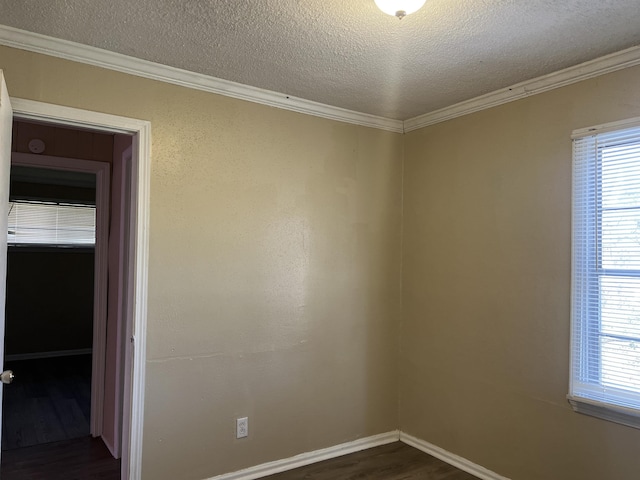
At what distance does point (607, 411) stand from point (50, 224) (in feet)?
21.4

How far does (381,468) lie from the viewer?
3.04 meters

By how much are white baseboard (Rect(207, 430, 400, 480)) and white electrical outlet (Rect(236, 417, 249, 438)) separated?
218mm

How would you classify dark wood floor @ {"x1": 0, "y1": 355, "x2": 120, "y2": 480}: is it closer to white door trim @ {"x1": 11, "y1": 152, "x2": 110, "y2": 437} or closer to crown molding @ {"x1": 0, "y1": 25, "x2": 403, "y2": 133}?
white door trim @ {"x1": 11, "y1": 152, "x2": 110, "y2": 437}

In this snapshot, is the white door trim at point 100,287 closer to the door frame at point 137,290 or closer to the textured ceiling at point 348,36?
the door frame at point 137,290

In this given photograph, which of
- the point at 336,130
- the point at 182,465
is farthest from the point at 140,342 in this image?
the point at 336,130

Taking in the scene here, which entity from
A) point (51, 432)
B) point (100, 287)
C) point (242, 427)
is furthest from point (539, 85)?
point (51, 432)

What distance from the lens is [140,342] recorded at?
2543 millimetres

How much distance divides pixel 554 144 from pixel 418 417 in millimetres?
2055

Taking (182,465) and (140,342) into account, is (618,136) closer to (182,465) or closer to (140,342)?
(140,342)

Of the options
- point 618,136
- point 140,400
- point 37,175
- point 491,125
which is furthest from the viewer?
point 37,175

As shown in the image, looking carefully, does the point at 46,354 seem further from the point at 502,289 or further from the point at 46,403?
the point at 502,289

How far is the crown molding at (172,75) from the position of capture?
7.28 feet

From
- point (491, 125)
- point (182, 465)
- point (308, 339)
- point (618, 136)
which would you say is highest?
point (491, 125)

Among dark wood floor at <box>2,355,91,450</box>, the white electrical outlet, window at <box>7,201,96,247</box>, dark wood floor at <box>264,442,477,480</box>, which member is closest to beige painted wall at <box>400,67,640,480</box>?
dark wood floor at <box>264,442,477,480</box>
